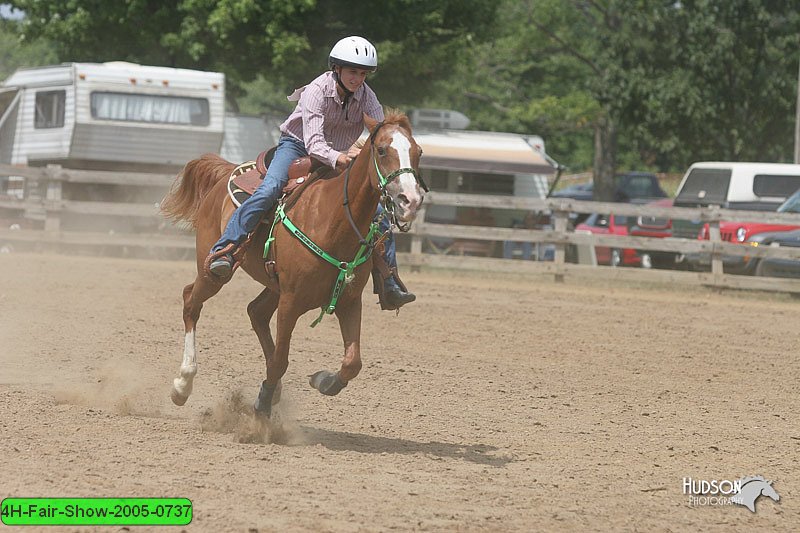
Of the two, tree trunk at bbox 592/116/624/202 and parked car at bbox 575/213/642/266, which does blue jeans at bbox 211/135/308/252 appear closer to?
parked car at bbox 575/213/642/266

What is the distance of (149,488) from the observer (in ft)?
17.9

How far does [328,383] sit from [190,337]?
1334 mm

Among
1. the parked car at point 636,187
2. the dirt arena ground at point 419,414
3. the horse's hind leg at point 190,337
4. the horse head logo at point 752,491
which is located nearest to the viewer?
the dirt arena ground at point 419,414

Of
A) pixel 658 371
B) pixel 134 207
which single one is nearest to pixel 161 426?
pixel 658 371

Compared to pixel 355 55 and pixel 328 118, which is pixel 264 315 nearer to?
pixel 328 118

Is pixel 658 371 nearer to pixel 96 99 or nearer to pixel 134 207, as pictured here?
pixel 134 207

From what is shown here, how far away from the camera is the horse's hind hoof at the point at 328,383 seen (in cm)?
720

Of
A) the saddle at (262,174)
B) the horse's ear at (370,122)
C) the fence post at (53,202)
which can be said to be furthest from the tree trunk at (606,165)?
the horse's ear at (370,122)

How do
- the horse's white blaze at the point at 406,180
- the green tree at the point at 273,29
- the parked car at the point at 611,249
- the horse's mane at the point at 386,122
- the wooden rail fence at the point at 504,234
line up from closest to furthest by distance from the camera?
the horse's white blaze at the point at 406,180 → the horse's mane at the point at 386,122 → the wooden rail fence at the point at 504,234 → the parked car at the point at 611,249 → the green tree at the point at 273,29

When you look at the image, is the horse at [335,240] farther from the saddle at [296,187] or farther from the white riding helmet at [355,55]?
the white riding helmet at [355,55]

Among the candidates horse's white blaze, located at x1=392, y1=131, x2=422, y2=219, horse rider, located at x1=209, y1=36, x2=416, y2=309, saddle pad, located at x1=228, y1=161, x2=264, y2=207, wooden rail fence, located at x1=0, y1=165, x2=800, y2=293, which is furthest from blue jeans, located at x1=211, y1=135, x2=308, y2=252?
wooden rail fence, located at x1=0, y1=165, x2=800, y2=293

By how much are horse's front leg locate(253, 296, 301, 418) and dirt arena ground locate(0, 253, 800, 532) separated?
19 centimetres

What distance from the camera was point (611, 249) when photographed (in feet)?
85.4

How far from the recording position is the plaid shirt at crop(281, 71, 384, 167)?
23.7 feet
